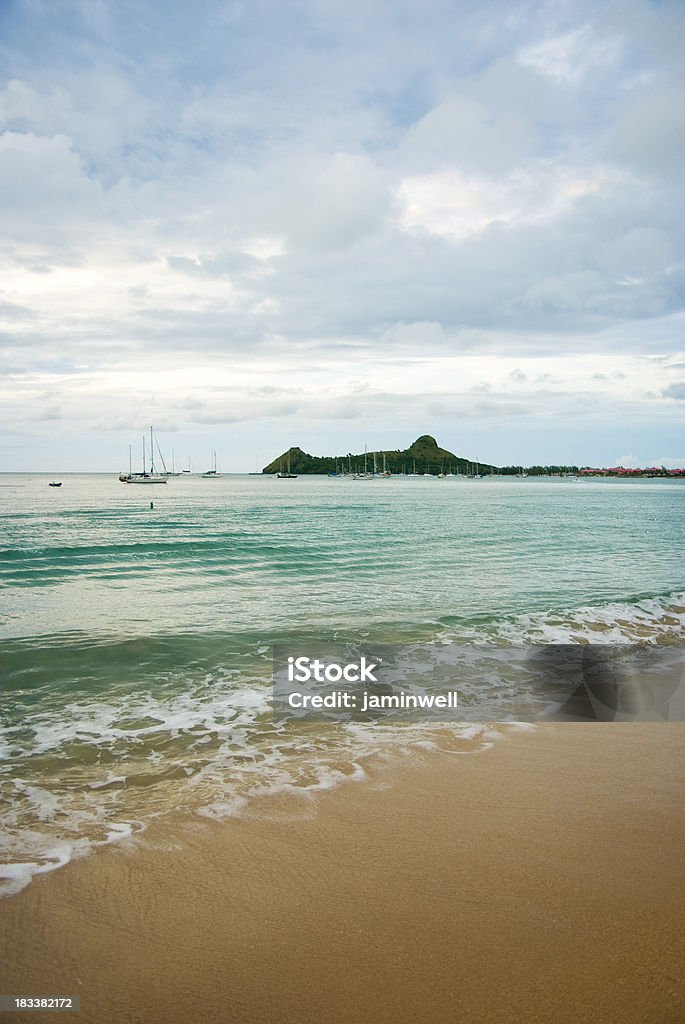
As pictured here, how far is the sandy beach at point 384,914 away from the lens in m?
3.16

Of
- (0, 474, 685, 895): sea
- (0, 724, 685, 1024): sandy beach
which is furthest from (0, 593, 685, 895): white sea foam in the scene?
(0, 724, 685, 1024): sandy beach

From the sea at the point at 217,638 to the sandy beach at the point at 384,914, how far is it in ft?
2.05

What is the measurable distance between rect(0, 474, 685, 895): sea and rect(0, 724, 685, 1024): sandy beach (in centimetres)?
63

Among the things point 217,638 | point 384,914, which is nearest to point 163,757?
point 384,914

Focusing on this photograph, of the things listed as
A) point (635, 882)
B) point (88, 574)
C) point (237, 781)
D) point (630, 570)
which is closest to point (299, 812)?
point (237, 781)

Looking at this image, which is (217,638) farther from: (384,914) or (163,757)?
(384,914)

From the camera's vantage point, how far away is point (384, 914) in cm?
383

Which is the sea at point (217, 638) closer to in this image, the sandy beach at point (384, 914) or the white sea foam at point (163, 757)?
the white sea foam at point (163, 757)

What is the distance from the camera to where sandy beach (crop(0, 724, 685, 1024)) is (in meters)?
3.16

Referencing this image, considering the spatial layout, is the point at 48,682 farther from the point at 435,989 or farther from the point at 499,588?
the point at 499,588

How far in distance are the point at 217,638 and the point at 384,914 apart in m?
8.54

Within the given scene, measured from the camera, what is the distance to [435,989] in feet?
10.5

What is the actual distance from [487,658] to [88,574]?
46.9ft

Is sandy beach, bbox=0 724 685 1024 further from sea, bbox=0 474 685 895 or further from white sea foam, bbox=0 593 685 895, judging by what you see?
sea, bbox=0 474 685 895
